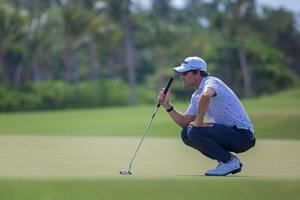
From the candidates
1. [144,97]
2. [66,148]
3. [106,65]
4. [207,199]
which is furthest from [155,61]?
[207,199]

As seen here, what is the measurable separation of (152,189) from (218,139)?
236 cm

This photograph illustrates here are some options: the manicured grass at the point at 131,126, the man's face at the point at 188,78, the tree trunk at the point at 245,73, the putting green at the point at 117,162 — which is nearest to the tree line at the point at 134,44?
the tree trunk at the point at 245,73

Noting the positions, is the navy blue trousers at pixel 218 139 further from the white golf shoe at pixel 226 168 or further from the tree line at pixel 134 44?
the tree line at pixel 134 44

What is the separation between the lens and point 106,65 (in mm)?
90688

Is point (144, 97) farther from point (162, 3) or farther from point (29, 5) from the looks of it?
point (162, 3)

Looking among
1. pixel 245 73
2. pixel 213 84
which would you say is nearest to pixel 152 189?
pixel 213 84

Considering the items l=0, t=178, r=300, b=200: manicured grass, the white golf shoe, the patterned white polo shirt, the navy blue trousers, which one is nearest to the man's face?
the patterned white polo shirt

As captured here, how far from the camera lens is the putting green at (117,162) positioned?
8367 millimetres

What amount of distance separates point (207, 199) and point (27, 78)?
238ft

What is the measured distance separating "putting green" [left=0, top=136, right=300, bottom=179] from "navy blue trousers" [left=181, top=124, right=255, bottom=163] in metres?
0.30

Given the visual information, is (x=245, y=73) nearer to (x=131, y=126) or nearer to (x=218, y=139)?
(x=131, y=126)

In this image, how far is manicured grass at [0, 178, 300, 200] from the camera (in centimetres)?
649

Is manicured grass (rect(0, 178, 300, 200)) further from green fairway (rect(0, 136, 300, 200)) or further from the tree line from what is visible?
the tree line

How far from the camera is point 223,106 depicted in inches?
348
